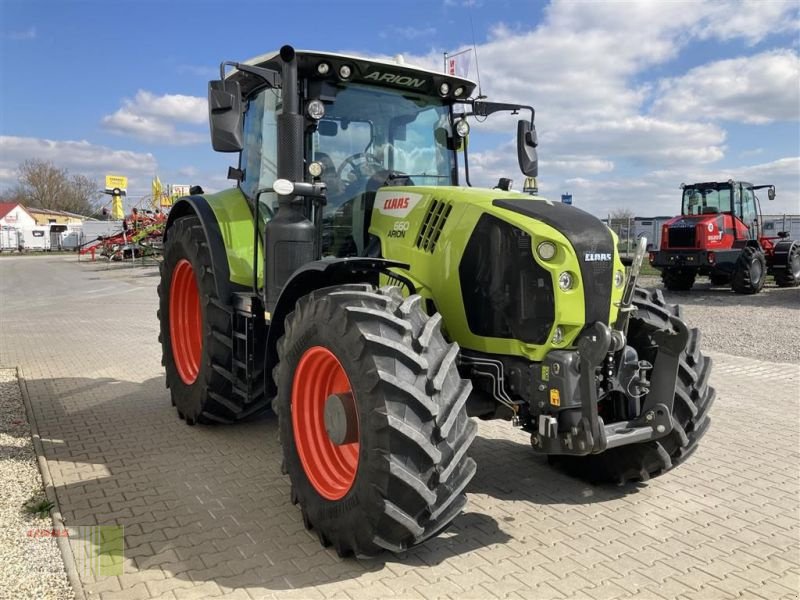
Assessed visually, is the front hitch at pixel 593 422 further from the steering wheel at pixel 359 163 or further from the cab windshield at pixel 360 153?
the steering wheel at pixel 359 163

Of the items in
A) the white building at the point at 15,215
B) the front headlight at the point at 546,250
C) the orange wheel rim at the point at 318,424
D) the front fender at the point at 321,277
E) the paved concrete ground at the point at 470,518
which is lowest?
the paved concrete ground at the point at 470,518

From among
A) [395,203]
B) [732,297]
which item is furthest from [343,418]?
[732,297]

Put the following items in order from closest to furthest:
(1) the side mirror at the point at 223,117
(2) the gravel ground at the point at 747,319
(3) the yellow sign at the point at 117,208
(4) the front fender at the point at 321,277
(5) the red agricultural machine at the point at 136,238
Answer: (4) the front fender at the point at 321,277
(1) the side mirror at the point at 223,117
(2) the gravel ground at the point at 747,319
(5) the red agricultural machine at the point at 136,238
(3) the yellow sign at the point at 117,208

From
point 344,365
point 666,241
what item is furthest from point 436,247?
point 666,241

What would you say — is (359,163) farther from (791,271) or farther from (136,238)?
(136,238)

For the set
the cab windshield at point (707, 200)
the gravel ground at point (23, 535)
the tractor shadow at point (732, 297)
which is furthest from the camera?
the cab windshield at point (707, 200)

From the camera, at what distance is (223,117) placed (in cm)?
365

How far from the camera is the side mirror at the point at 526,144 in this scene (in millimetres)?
4754

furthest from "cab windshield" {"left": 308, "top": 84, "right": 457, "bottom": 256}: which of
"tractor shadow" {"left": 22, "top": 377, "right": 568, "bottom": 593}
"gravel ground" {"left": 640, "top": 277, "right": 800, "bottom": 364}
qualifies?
"gravel ground" {"left": 640, "top": 277, "right": 800, "bottom": 364}

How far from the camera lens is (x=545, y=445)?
3295 millimetres

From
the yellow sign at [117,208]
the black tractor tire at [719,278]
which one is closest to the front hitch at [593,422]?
the black tractor tire at [719,278]

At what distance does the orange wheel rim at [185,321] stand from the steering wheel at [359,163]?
2.06 meters

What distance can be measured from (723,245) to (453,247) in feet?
48.1

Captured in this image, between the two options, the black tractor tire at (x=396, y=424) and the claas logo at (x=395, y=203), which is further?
the claas logo at (x=395, y=203)
